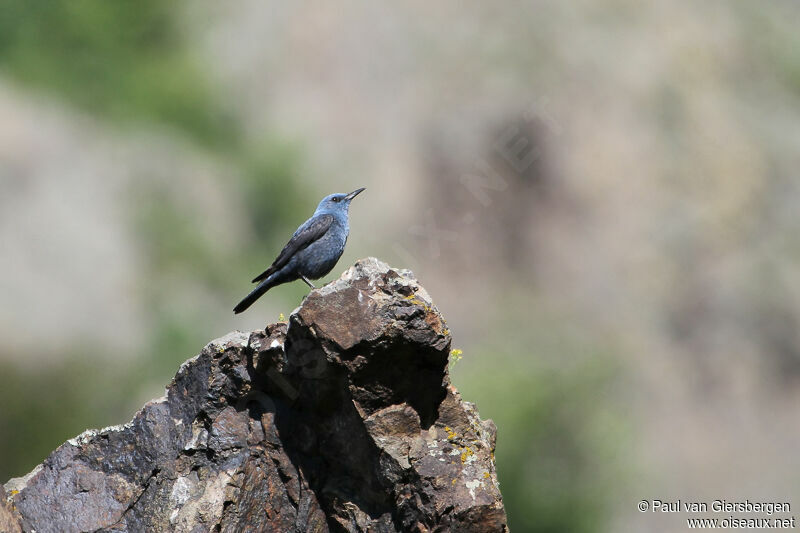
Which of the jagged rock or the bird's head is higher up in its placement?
the bird's head

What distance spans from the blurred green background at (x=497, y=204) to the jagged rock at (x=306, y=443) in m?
12.9

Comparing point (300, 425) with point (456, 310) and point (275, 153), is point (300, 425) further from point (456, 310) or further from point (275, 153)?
point (275, 153)

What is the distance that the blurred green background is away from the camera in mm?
20344

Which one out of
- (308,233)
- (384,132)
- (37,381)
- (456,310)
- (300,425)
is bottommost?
(300,425)

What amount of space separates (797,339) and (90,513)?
23.8 meters

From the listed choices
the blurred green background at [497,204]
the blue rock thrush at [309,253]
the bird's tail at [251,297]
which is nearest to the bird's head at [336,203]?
the blue rock thrush at [309,253]

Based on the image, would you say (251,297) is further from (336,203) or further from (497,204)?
(497,204)

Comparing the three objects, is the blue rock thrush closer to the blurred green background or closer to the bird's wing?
the bird's wing

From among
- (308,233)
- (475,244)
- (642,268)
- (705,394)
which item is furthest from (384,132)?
(308,233)

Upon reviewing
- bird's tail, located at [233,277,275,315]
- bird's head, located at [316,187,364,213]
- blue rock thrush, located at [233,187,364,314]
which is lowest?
bird's tail, located at [233,277,275,315]

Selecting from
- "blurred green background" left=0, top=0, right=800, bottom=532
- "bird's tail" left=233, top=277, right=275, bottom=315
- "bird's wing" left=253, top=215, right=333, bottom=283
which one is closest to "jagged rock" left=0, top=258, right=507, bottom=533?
"bird's tail" left=233, top=277, right=275, bottom=315

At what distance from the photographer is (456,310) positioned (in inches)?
985

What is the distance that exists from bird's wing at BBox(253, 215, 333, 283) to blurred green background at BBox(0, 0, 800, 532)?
10.7 metres

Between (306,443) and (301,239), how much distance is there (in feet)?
9.50
